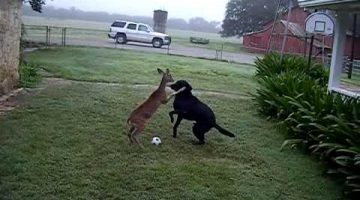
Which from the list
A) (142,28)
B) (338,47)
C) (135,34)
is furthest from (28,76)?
(142,28)

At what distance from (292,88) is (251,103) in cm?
119

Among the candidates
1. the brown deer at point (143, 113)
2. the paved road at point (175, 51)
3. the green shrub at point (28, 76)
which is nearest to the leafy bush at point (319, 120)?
the brown deer at point (143, 113)

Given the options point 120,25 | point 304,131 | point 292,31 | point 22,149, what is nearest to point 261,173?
point 304,131

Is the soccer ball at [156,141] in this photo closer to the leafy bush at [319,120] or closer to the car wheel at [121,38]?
the leafy bush at [319,120]

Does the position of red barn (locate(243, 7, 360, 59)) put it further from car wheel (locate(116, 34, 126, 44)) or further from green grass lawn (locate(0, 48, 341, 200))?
green grass lawn (locate(0, 48, 341, 200))

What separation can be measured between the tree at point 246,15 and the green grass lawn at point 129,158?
108 ft

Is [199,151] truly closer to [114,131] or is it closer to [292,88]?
[114,131]

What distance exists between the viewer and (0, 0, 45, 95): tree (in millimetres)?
7813

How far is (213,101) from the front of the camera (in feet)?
27.8

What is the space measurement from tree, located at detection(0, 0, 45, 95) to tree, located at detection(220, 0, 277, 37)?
107 feet

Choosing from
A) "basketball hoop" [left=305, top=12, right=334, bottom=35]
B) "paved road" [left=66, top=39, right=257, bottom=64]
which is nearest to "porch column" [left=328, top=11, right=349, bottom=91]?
"basketball hoop" [left=305, top=12, right=334, bottom=35]

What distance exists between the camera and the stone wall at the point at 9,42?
7812 millimetres

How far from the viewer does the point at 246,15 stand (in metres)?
40.4

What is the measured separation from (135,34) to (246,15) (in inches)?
672
